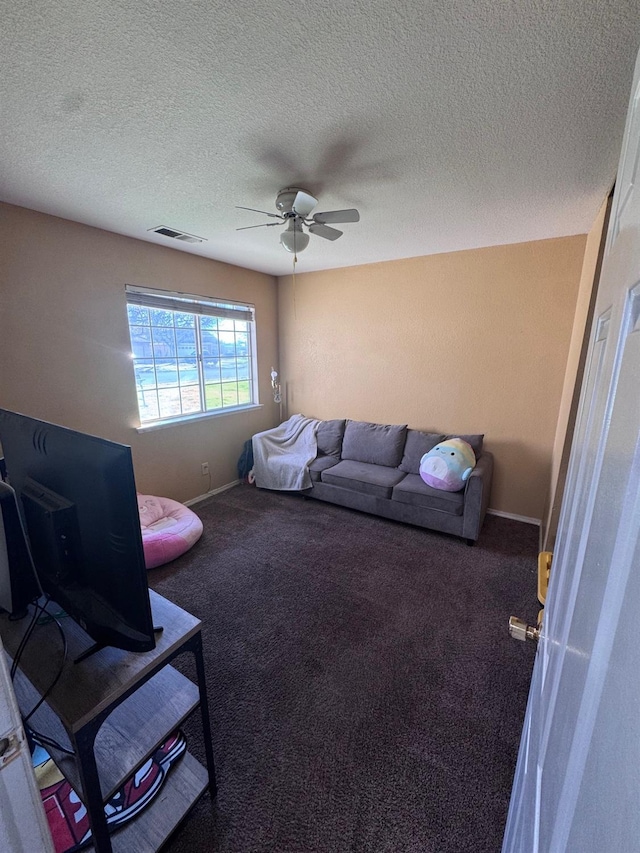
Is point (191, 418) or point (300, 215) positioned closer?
point (300, 215)

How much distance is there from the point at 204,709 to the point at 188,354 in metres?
3.08

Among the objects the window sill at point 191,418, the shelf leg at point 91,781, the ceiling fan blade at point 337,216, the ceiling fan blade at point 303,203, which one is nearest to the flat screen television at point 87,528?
the shelf leg at point 91,781

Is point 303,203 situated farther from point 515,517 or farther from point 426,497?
point 515,517

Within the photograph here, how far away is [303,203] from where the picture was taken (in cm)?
183

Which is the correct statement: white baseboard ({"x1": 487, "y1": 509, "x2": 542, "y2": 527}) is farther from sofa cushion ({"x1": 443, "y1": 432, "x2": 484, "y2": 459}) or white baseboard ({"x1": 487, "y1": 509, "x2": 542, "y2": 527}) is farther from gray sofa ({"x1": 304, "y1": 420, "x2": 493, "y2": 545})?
sofa cushion ({"x1": 443, "y1": 432, "x2": 484, "y2": 459})

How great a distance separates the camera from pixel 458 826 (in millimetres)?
1155

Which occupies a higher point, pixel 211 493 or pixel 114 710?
pixel 114 710

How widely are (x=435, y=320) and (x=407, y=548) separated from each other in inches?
85.1

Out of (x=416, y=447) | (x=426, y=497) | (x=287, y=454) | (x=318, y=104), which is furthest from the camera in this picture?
(x=287, y=454)

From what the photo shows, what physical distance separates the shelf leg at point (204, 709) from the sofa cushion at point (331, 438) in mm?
2800

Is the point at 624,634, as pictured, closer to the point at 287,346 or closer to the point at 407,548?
the point at 407,548

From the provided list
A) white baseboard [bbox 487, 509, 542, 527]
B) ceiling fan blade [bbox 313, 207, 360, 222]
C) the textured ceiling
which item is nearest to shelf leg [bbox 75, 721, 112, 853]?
the textured ceiling

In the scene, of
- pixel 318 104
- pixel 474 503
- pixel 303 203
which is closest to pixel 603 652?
pixel 318 104

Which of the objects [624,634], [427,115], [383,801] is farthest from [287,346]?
[624,634]
